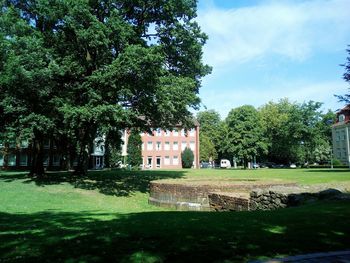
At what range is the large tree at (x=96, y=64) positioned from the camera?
24.4 metres

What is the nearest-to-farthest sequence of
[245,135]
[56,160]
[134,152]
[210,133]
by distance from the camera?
[56,160] < [134,152] < [245,135] < [210,133]

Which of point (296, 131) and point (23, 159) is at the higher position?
point (296, 131)

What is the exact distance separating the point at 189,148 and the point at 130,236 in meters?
83.2

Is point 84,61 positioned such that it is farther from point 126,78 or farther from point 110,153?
point 110,153

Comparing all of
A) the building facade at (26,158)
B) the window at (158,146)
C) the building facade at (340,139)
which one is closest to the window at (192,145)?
the window at (158,146)

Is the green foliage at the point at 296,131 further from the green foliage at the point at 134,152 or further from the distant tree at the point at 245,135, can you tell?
the green foliage at the point at 134,152

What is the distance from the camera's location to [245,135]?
3258 inches

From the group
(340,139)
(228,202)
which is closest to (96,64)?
(228,202)

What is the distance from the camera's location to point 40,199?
22406 mm

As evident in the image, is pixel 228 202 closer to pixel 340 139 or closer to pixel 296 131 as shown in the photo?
pixel 296 131

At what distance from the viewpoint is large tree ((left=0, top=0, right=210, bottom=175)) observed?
961 inches

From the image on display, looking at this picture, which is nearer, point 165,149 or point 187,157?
point 187,157

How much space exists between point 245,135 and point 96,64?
59053 mm

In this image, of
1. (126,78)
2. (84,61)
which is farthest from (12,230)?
(84,61)
